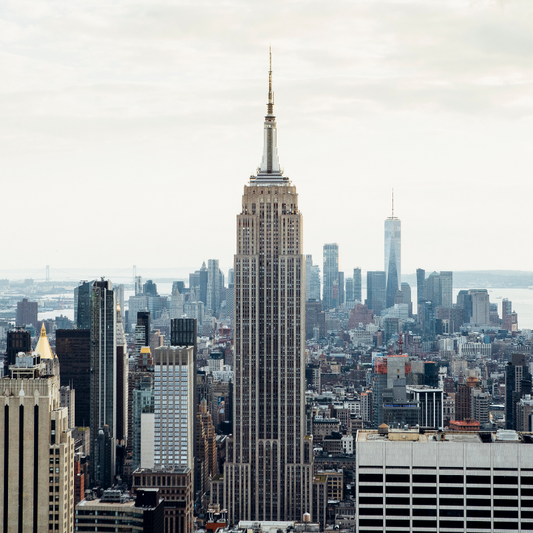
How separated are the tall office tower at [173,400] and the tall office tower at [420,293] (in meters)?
73.4

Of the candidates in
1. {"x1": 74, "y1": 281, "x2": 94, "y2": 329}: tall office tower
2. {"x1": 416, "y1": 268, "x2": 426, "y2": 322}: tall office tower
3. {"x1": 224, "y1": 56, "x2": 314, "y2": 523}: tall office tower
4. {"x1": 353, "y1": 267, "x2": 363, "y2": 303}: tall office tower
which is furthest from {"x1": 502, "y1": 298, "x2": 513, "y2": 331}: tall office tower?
{"x1": 224, "y1": 56, "x2": 314, "y2": 523}: tall office tower

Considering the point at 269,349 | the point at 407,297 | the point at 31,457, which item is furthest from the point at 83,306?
the point at 407,297

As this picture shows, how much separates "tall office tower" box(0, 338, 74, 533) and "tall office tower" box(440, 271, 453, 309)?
281ft

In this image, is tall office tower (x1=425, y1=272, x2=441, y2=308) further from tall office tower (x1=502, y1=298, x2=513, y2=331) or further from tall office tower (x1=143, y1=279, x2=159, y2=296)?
tall office tower (x1=143, y1=279, x2=159, y2=296)

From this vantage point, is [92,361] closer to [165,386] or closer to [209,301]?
[165,386]

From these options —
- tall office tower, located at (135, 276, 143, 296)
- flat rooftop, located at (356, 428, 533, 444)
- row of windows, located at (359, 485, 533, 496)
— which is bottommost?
row of windows, located at (359, 485, 533, 496)

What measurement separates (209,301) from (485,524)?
101 m

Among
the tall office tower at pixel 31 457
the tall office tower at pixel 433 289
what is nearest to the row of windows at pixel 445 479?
the tall office tower at pixel 31 457

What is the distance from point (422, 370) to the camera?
108 metres

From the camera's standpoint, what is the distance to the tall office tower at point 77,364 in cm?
8544

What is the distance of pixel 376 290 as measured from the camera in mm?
156125

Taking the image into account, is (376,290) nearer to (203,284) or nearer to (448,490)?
(203,284)

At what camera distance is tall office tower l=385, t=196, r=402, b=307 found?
117812 mm

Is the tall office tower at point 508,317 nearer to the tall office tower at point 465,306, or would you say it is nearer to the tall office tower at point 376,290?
the tall office tower at point 465,306
